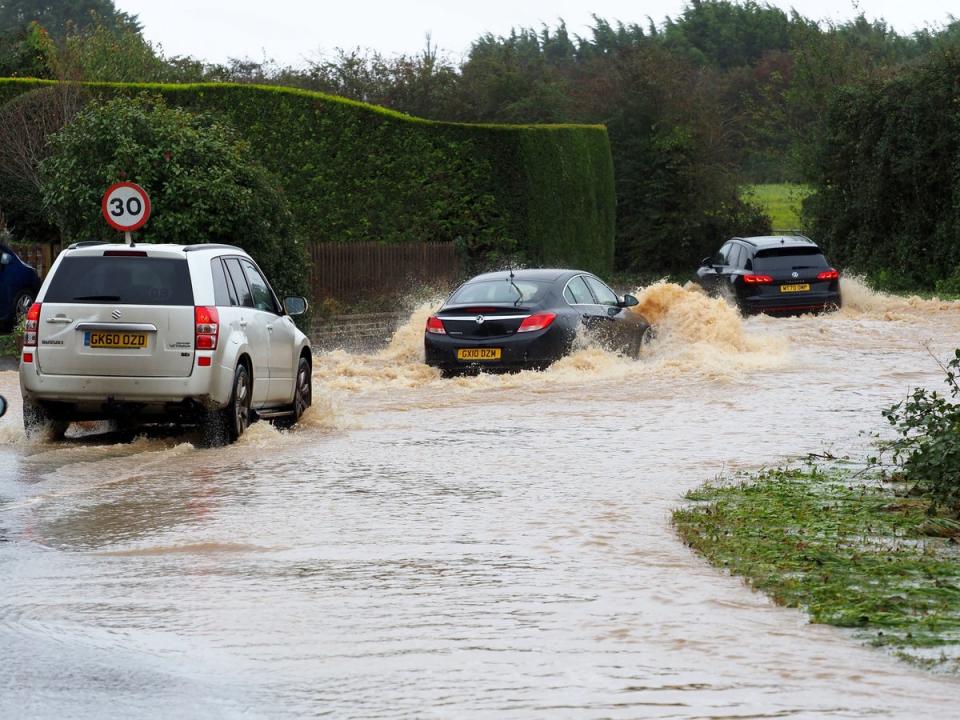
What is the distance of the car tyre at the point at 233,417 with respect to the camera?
13609 millimetres

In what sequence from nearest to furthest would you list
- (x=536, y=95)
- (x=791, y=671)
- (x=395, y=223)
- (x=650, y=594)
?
(x=791, y=671)
(x=650, y=594)
(x=395, y=223)
(x=536, y=95)

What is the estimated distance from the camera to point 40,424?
13.9 meters

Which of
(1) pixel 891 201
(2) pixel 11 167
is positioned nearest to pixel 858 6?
(1) pixel 891 201

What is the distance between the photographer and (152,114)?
24.8m

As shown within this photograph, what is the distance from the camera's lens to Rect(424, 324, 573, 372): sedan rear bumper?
18.8 metres

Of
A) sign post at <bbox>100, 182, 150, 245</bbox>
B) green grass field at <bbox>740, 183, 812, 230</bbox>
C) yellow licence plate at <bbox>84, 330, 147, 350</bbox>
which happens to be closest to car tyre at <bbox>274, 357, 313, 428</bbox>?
yellow licence plate at <bbox>84, 330, 147, 350</bbox>

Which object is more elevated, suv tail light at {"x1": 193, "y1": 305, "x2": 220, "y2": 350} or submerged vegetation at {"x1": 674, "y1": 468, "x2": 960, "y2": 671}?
suv tail light at {"x1": 193, "y1": 305, "x2": 220, "y2": 350}

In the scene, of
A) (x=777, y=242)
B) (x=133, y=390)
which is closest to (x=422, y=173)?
(x=777, y=242)

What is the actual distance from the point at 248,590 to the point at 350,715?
2.28 metres

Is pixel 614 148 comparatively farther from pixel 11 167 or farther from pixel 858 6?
pixel 11 167

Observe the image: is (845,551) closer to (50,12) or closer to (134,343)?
(134,343)

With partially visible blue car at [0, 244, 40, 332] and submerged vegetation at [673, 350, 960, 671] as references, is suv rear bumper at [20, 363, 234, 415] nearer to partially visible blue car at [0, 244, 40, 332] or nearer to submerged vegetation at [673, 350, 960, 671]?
submerged vegetation at [673, 350, 960, 671]

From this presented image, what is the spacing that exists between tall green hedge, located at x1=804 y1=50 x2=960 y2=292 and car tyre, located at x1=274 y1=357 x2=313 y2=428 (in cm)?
2606

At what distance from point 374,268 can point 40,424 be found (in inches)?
730
